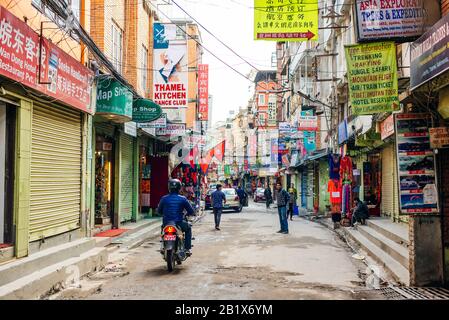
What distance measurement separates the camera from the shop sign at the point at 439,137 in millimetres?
7788

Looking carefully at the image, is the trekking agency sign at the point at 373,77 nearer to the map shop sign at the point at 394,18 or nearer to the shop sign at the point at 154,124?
the map shop sign at the point at 394,18

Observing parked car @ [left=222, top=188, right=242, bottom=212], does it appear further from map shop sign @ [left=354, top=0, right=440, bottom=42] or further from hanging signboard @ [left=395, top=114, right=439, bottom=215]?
hanging signboard @ [left=395, top=114, right=439, bottom=215]

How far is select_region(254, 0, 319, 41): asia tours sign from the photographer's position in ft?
37.5

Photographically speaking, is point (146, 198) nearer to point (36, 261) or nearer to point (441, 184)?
point (36, 261)

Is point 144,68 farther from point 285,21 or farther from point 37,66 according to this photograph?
point 37,66

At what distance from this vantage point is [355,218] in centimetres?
1767

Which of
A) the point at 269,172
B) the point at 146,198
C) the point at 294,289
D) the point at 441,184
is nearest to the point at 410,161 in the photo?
the point at 441,184

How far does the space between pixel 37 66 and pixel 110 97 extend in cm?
473

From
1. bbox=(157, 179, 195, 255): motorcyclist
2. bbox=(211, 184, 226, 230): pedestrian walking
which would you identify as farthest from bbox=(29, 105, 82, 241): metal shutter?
bbox=(211, 184, 226, 230): pedestrian walking

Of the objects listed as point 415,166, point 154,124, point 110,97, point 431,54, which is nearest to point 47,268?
point 110,97

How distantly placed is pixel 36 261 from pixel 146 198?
13.7 metres

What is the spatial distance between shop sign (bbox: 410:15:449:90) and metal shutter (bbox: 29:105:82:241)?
6712 mm

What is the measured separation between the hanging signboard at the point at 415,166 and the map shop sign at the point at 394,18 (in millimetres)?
1649

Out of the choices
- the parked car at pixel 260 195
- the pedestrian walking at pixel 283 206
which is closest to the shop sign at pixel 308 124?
the pedestrian walking at pixel 283 206
